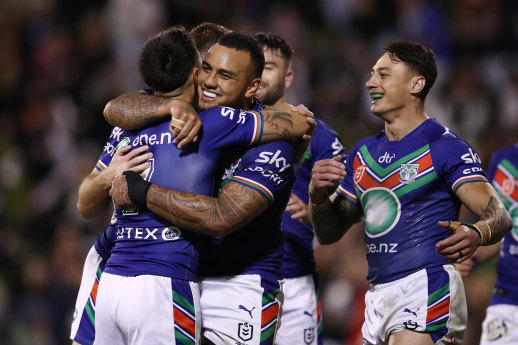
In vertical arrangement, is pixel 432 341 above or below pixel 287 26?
below

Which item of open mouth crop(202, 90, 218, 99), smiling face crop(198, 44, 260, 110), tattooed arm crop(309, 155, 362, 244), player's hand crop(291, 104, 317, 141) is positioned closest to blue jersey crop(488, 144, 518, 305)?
tattooed arm crop(309, 155, 362, 244)

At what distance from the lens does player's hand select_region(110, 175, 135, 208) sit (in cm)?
449

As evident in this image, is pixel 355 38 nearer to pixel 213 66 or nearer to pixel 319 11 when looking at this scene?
pixel 319 11

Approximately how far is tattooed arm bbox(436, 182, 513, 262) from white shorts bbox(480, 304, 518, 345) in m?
1.60

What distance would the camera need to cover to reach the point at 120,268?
451cm

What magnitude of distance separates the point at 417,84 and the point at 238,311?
1.88m

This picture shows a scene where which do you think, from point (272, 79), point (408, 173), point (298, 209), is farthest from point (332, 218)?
point (272, 79)

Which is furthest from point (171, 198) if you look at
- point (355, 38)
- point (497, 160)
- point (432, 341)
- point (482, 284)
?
point (355, 38)

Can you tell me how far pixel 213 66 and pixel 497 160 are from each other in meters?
2.56

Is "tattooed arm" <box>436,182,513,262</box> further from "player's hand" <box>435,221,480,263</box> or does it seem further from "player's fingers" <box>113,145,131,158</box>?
"player's fingers" <box>113,145,131,158</box>

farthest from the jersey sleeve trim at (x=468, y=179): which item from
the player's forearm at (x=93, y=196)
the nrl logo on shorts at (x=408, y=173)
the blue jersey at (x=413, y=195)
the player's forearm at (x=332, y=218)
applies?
the player's forearm at (x=93, y=196)

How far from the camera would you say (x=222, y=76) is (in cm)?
492

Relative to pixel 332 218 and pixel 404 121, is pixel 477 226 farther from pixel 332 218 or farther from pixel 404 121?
pixel 332 218

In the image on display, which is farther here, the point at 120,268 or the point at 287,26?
the point at 287,26
